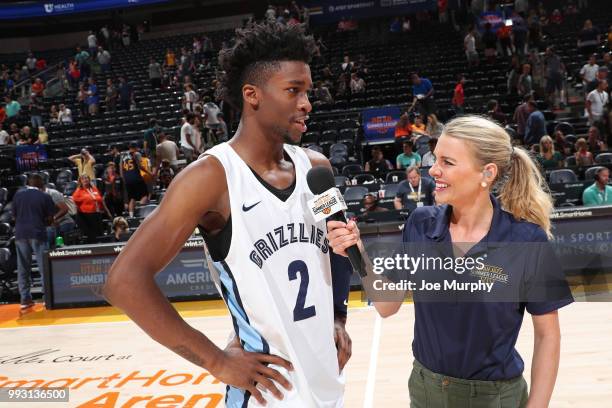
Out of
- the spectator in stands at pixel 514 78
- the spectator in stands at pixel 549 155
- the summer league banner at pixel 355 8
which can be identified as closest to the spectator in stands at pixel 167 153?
the spectator in stands at pixel 549 155

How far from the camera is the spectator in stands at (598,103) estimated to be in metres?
11.7

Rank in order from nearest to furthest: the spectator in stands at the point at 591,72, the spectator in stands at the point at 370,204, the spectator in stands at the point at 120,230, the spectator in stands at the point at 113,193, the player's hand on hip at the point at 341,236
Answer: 1. the player's hand on hip at the point at 341,236
2. the spectator in stands at the point at 370,204
3. the spectator in stands at the point at 120,230
4. the spectator in stands at the point at 113,193
5. the spectator in stands at the point at 591,72

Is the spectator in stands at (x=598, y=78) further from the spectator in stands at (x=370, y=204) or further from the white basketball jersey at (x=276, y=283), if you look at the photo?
the white basketball jersey at (x=276, y=283)

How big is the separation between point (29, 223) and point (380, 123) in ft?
22.8

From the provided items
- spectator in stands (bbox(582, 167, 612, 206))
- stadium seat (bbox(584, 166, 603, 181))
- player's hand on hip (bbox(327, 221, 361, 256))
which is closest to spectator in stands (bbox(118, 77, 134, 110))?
stadium seat (bbox(584, 166, 603, 181))

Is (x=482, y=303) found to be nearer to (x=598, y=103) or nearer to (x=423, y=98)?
(x=598, y=103)

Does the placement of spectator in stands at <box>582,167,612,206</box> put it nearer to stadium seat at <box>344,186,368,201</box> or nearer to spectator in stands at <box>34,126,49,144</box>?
stadium seat at <box>344,186,368,201</box>

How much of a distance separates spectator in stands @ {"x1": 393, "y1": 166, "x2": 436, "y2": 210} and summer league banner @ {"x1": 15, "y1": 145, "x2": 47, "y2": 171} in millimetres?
9999

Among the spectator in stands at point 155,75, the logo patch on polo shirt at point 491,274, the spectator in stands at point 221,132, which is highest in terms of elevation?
the spectator in stands at point 155,75

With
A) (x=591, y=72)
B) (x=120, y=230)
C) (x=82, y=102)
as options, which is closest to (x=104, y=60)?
(x=82, y=102)

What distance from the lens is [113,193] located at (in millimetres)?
11680

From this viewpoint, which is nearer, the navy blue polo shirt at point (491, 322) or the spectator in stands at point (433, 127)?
the navy blue polo shirt at point (491, 322)

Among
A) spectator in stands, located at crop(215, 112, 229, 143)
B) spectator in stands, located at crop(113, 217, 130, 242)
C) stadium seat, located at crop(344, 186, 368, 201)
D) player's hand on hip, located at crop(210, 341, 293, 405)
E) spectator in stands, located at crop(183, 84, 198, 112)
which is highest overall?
spectator in stands, located at crop(183, 84, 198, 112)

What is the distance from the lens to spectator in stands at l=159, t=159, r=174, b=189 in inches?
452
